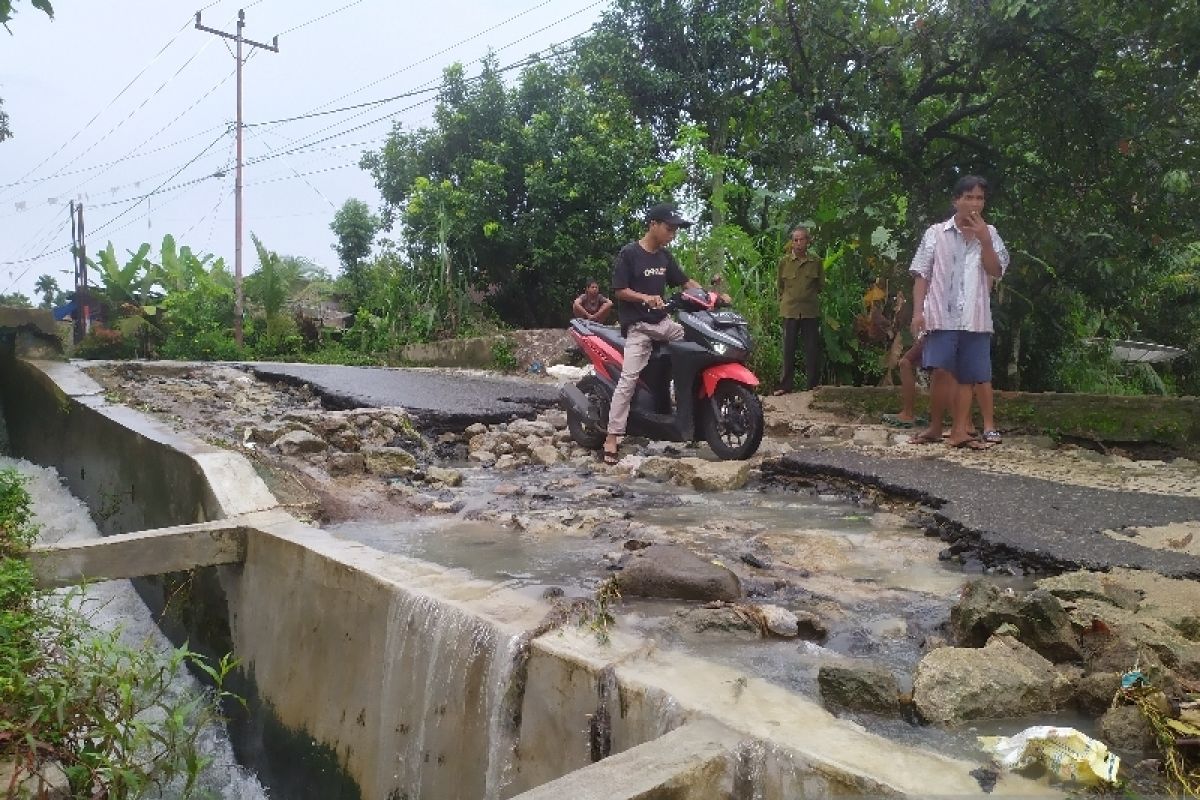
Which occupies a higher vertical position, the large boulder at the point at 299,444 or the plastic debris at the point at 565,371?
the plastic debris at the point at 565,371

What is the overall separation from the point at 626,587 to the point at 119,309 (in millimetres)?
23225

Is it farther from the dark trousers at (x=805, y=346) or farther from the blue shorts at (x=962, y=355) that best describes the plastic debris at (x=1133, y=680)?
the dark trousers at (x=805, y=346)

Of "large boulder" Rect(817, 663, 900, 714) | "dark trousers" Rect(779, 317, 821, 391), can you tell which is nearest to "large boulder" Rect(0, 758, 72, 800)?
"large boulder" Rect(817, 663, 900, 714)

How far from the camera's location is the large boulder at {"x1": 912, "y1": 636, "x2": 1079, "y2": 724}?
2305 millimetres

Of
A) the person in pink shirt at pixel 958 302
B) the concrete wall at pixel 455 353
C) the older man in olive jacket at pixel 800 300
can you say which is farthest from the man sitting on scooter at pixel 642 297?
the concrete wall at pixel 455 353

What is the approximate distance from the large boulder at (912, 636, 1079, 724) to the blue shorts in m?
3.82

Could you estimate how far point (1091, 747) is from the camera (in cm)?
194

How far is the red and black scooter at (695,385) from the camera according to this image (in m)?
5.99

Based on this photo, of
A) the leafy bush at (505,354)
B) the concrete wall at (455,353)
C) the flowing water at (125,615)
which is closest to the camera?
the flowing water at (125,615)

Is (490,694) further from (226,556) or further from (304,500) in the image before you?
(304,500)

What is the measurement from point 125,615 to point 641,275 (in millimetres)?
4232

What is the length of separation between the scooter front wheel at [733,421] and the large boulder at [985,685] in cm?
349

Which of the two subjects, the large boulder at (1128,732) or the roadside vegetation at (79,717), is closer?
the large boulder at (1128,732)

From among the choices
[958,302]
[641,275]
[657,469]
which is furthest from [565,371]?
[958,302]
